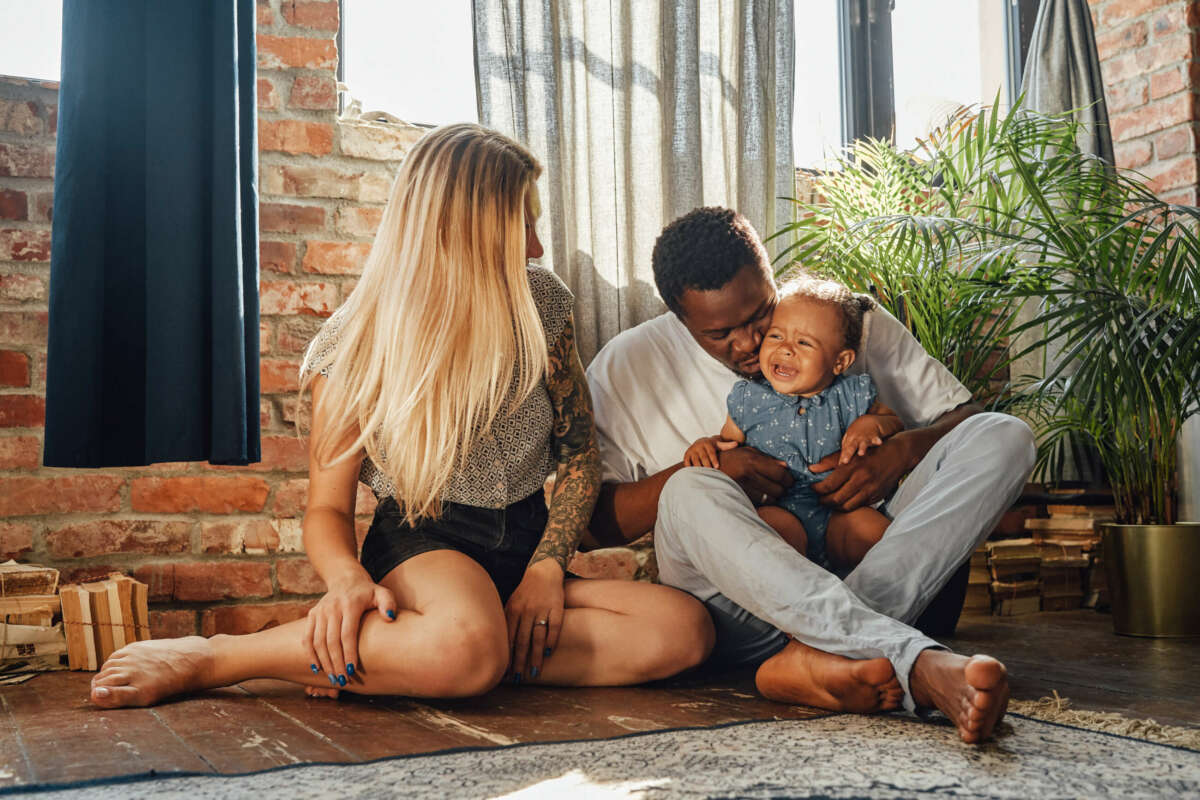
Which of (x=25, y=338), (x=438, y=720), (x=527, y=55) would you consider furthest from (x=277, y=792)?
(x=527, y=55)

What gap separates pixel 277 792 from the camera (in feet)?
3.50

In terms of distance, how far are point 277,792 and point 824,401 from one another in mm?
1208

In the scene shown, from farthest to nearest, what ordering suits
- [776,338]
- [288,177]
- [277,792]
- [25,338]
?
[288,177] → [25,338] → [776,338] → [277,792]

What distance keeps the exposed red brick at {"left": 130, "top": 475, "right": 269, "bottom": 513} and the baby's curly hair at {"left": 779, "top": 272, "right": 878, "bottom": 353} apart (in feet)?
4.30

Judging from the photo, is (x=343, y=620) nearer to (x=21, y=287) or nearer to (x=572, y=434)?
(x=572, y=434)

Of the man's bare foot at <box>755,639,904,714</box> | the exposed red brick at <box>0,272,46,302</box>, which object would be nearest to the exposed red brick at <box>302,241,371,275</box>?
the exposed red brick at <box>0,272,46,302</box>

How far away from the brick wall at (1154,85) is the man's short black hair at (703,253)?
184 centimetres

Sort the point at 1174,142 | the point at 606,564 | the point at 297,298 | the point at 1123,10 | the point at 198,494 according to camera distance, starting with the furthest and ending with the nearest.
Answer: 1. the point at 1123,10
2. the point at 1174,142
3. the point at 606,564
4. the point at 297,298
5. the point at 198,494

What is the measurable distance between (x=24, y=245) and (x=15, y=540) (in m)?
0.64

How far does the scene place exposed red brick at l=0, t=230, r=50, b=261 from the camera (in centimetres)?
222

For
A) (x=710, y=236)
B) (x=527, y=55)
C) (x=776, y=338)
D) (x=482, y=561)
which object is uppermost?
(x=527, y=55)

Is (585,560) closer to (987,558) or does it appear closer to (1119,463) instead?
(987,558)

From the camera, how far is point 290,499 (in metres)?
2.43

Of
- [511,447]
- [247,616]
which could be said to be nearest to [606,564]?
[247,616]
